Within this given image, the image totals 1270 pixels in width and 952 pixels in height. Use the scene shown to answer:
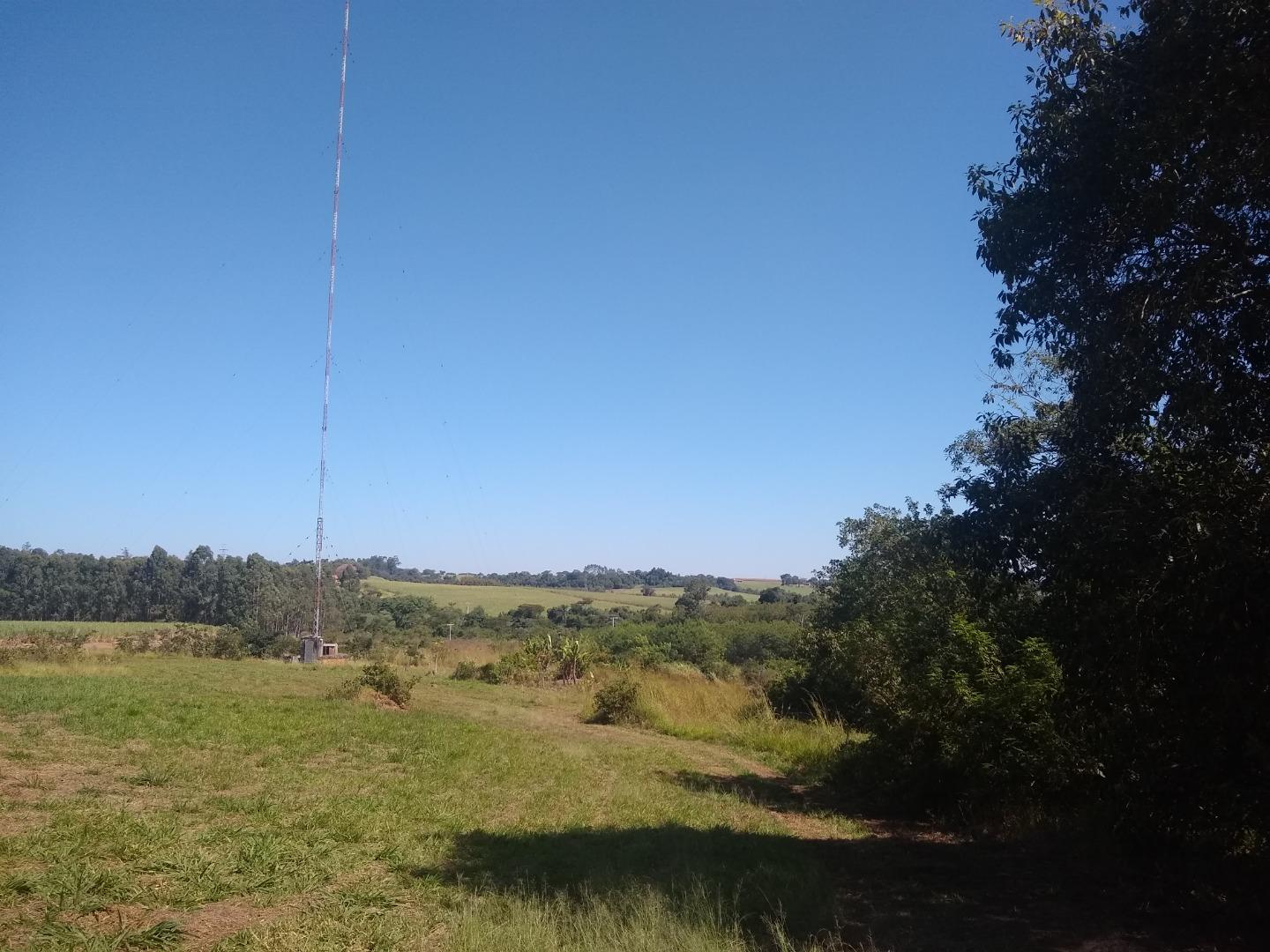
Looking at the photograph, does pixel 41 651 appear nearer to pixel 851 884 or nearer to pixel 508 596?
pixel 851 884

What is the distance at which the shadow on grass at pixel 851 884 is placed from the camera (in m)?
5.57

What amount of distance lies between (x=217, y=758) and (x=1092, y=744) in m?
11.1

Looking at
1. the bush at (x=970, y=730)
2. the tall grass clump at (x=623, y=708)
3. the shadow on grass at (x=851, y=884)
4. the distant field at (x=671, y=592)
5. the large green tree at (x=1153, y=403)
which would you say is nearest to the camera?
the large green tree at (x=1153, y=403)

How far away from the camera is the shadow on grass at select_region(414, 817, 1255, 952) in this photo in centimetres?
557

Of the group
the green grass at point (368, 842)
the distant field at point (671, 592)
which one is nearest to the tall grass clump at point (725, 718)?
the green grass at point (368, 842)

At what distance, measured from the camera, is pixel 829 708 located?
18266 mm

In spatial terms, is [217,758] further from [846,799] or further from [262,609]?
[262,609]

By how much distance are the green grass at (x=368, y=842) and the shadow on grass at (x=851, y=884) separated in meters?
0.05

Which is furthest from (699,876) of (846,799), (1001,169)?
(1001,169)

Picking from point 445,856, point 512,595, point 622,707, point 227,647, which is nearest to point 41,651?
point 227,647

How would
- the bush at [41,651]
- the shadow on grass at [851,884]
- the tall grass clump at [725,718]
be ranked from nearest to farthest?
1. the shadow on grass at [851,884]
2. the tall grass clump at [725,718]
3. the bush at [41,651]

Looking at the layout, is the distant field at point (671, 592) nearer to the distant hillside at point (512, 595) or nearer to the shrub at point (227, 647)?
the distant hillside at point (512, 595)

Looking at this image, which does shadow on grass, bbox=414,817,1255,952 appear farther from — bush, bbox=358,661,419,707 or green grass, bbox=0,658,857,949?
bush, bbox=358,661,419,707

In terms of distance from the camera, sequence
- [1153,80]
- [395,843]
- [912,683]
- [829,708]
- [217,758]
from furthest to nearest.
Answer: [829,708]
[217,758]
[912,683]
[395,843]
[1153,80]
